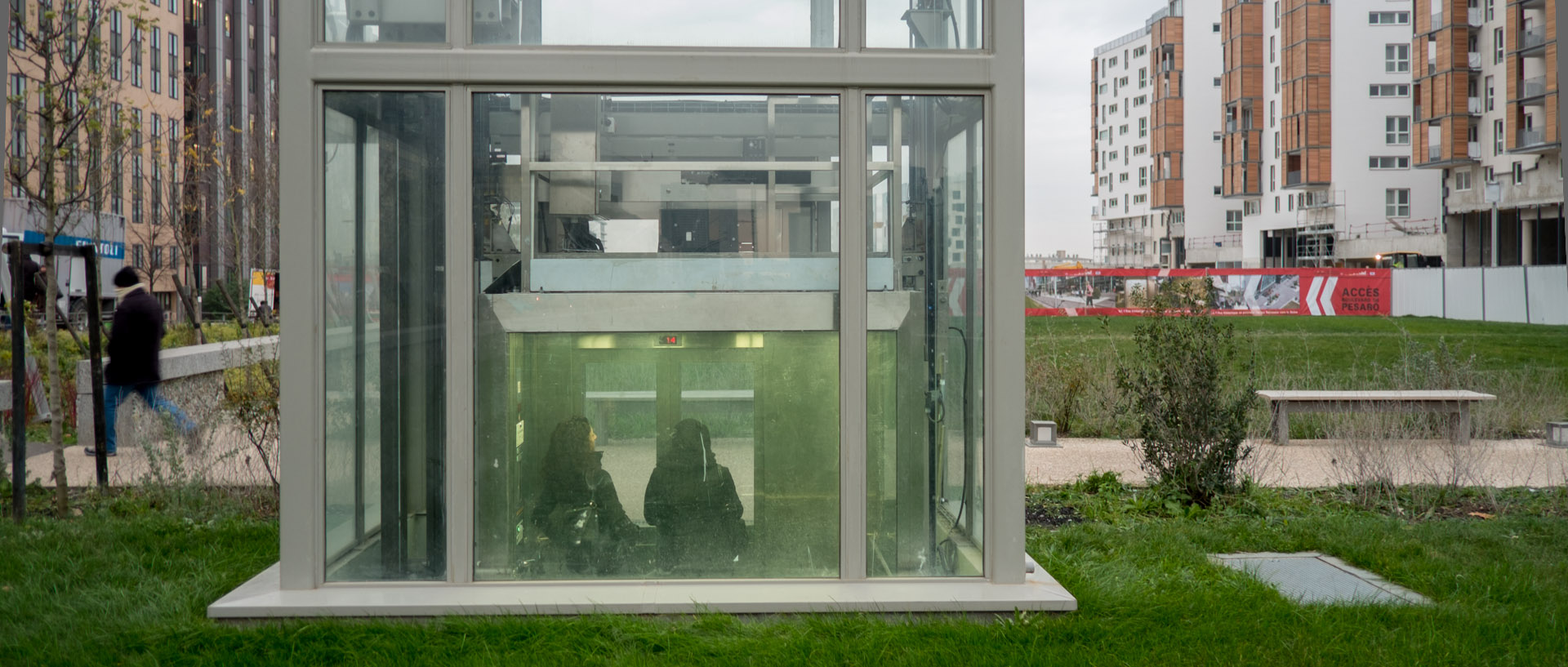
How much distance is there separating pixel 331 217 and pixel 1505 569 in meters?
5.70

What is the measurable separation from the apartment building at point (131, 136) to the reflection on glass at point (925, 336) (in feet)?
10.1

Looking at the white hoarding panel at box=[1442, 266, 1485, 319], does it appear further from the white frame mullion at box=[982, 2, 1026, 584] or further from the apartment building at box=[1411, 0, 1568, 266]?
the white frame mullion at box=[982, 2, 1026, 584]

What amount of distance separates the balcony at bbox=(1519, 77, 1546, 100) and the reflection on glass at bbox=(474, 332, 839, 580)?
4789 centimetres

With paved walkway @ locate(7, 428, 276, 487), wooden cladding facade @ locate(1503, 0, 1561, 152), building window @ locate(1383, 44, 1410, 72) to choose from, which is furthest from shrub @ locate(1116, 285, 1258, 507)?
building window @ locate(1383, 44, 1410, 72)

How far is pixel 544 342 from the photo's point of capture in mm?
4777

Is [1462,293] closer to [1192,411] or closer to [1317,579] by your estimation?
[1192,411]

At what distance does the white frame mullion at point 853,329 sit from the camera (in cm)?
475

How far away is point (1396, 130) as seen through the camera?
58.5 metres

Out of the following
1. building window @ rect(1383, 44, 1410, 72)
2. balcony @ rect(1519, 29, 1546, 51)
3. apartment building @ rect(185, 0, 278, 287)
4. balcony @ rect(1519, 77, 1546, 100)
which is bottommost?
apartment building @ rect(185, 0, 278, 287)

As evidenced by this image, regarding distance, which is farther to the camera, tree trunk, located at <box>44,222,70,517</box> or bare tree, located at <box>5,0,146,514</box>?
bare tree, located at <box>5,0,146,514</box>

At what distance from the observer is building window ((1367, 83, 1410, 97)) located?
58531 millimetres

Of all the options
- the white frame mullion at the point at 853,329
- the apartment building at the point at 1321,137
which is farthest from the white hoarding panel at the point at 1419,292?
the white frame mullion at the point at 853,329

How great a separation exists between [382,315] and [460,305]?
12.9 inches

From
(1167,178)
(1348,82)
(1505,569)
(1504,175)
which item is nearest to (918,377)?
(1505,569)
